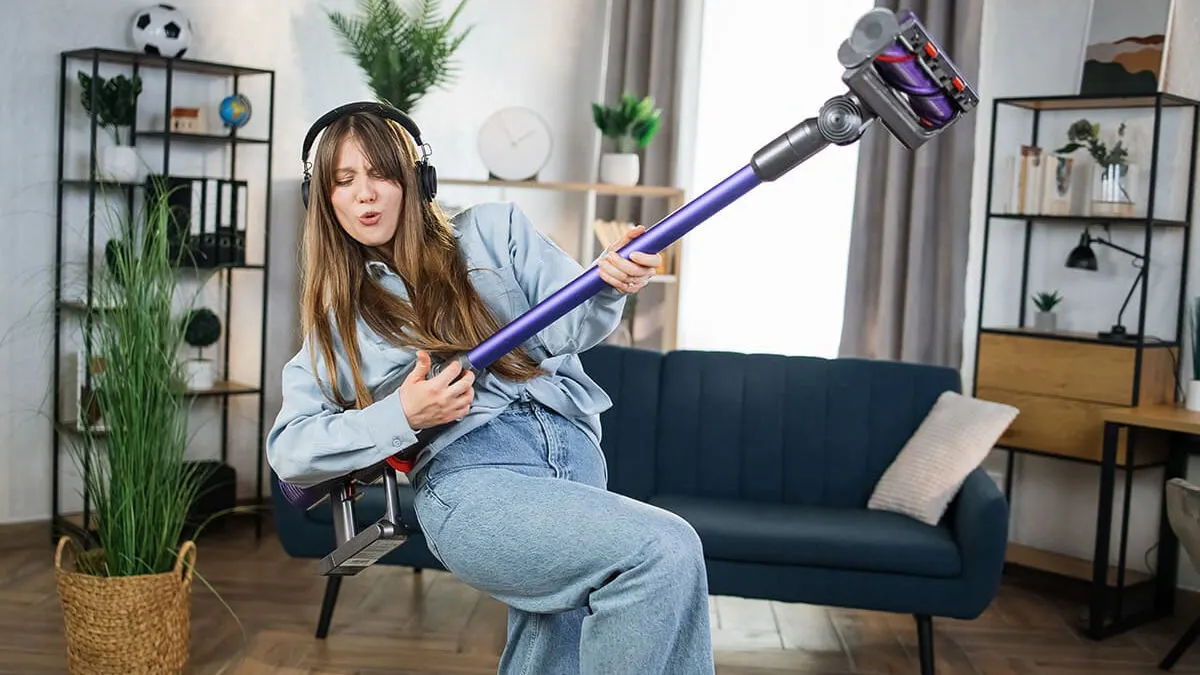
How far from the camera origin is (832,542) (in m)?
3.31

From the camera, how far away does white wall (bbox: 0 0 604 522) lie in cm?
447

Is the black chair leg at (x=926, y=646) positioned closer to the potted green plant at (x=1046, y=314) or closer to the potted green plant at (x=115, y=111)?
the potted green plant at (x=1046, y=314)

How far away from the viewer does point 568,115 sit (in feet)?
19.1

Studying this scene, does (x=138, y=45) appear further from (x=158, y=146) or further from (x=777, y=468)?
(x=777, y=468)

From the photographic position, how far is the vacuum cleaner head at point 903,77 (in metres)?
1.39

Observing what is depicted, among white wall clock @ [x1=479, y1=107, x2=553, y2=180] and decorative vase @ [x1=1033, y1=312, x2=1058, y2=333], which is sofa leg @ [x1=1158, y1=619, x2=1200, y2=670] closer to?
decorative vase @ [x1=1033, y1=312, x2=1058, y2=333]

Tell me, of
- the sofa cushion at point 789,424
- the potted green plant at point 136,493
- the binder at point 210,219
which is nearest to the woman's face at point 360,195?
the potted green plant at point 136,493

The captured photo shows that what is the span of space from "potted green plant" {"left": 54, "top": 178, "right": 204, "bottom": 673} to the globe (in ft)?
5.38

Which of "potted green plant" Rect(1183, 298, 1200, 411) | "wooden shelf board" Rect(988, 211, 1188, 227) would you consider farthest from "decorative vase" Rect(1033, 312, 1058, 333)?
"potted green plant" Rect(1183, 298, 1200, 411)

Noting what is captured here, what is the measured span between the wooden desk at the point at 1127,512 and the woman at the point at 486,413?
240cm

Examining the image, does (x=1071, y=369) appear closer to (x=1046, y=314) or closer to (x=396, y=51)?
(x=1046, y=314)

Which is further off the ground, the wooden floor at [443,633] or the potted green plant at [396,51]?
the potted green plant at [396,51]

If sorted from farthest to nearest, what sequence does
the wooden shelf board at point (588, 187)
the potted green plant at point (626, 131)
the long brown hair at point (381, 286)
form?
the potted green plant at point (626, 131) < the wooden shelf board at point (588, 187) < the long brown hair at point (381, 286)

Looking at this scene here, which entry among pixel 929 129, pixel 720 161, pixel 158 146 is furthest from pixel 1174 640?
pixel 158 146
